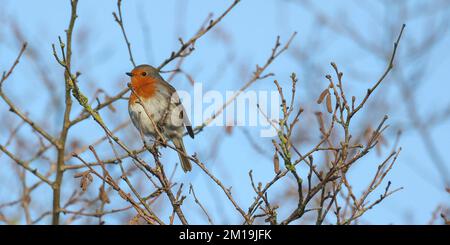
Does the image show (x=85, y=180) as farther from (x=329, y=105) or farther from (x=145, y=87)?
(x=145, y=87)

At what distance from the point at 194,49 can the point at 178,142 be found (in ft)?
5.07

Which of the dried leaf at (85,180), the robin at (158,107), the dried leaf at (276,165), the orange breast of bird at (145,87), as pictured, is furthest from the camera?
the orange breast of bird at (145,87)

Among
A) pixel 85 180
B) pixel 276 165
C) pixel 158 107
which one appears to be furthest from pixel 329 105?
pixel 158 107

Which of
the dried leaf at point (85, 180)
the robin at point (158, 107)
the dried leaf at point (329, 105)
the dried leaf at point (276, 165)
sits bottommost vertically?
the dried leaf at point (276, 165)

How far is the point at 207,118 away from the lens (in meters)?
5.85

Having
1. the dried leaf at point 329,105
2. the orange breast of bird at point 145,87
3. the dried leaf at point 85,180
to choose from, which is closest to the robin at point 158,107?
the orange breast of bird at point 145,87

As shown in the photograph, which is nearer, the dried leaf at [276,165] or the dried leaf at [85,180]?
the dried leaf at [276,165]

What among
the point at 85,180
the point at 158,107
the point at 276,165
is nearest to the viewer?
the point at 276,165

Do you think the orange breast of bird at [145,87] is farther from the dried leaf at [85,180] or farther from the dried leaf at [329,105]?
the dried leaf at [329,105]

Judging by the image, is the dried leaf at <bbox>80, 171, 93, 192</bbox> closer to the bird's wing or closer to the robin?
the robin

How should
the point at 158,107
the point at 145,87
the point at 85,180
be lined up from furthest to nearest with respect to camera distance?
the point at 145,87, the point at 158,107, the point at 85,180

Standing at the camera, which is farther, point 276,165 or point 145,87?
point 145,87
